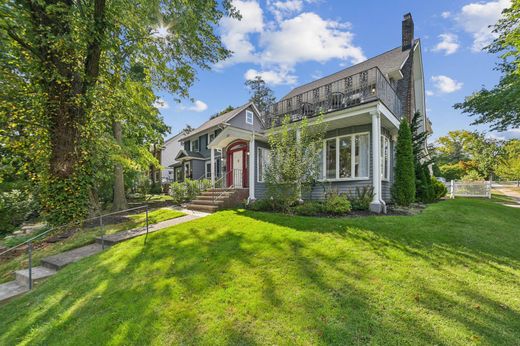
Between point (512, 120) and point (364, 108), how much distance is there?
47.4 ft

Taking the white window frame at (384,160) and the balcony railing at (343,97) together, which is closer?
the balcony railing at (343,97)

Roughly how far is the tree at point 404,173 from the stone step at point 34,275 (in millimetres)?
11252

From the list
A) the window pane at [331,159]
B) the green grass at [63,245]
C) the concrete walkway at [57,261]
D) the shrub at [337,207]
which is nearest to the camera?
the concrete walkway at [57,261]

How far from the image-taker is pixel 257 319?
2.75 metres

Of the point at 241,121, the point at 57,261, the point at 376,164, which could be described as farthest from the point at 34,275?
the point at 241,121

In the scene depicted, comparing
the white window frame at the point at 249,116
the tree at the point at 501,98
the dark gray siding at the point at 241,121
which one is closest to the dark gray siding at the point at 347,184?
the tree at the point at 501,98

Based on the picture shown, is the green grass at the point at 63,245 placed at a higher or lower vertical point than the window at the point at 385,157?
lower

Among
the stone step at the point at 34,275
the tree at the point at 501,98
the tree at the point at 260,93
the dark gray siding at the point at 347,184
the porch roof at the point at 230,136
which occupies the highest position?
the tree at the point at 260,93

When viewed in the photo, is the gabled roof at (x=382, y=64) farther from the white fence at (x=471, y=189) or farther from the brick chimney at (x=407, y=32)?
the white fence at (x=471, y=189)

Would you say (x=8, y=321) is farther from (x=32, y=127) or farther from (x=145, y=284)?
(x=32, y=127)

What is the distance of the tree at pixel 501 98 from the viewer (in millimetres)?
11508

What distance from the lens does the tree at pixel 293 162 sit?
23.9 feet

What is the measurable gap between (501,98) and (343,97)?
9.99m

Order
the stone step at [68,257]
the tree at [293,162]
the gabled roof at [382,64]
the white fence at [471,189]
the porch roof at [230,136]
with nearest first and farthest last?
1. the stone step at [68,257]
2. the tree at [293,162]
3. the porch roof at [230,136]
4. the gabled roof at [382,64]
5. the white fence at [471,189]
